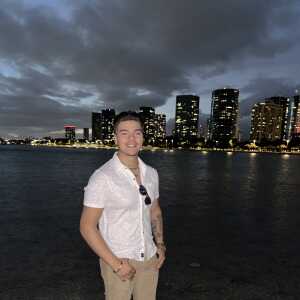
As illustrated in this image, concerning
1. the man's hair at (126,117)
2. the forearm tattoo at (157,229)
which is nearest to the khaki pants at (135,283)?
the forearm tattoo at (157,229)

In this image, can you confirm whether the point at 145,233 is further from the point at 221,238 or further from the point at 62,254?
the point at 221,238

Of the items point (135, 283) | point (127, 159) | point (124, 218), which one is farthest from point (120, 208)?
point (135, 283)

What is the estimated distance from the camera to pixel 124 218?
2.43 metres

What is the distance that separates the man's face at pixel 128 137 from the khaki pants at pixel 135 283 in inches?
37.6

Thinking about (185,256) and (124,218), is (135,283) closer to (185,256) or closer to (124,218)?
(124,218)

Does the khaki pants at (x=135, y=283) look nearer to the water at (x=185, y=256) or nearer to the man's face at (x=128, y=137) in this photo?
the man's face at (x=128, y=137)

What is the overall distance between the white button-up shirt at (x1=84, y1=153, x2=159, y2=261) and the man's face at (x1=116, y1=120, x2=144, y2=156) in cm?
13

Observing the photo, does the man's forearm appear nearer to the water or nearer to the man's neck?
the man's neck

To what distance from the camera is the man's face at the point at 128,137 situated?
2.52 m

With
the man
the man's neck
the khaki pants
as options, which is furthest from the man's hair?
the khaki pants

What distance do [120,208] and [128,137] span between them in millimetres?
613

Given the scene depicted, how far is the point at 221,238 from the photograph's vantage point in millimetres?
7961

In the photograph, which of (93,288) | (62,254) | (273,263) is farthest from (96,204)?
(273,263)

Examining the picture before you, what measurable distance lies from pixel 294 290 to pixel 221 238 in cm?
313
